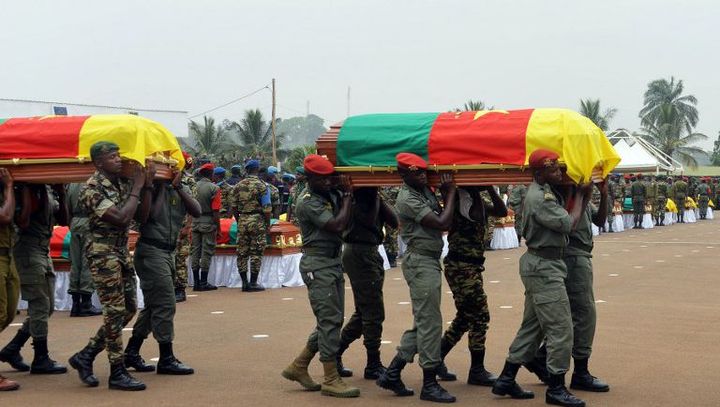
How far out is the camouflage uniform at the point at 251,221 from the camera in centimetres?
1326

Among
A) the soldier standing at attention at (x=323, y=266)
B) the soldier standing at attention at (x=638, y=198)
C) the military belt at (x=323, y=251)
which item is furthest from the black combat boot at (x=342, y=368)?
the soldier standing at attention at (x=638, y=198)

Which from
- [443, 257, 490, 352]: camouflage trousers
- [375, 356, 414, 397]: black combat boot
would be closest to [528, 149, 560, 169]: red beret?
[443, 257, 490, 352]: camouflage trousers

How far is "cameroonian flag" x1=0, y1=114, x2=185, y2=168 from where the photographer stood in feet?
23.3

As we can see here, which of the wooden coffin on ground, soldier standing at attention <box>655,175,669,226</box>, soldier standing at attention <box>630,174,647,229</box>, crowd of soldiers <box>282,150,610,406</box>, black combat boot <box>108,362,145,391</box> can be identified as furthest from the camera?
soldier standing at attention <box>655,175,669,226</box>

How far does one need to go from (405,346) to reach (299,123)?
174 m

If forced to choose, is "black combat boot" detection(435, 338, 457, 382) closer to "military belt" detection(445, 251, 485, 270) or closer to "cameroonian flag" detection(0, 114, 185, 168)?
"military belt" detection(445, 251, 485, 270)

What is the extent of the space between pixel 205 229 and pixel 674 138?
53821 millimetres

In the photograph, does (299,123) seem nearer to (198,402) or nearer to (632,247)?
(632,247)

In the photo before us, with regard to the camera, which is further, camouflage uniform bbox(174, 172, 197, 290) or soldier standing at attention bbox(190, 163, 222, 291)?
soldier standing at attention bbox(190, 163, 222, 291)

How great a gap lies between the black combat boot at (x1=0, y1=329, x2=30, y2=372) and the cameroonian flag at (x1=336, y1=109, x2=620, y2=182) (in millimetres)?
2998

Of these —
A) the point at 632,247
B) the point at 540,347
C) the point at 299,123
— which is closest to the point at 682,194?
the point at 632,247

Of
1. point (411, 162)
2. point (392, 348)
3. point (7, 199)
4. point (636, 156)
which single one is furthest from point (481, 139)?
point (636, 156)

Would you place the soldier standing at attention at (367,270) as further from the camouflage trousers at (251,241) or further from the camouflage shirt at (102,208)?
the camouflage trousers at (251,241)

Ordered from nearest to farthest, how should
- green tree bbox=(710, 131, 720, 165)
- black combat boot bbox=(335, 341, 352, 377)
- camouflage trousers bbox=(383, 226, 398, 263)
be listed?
black combat boot bbox=(335, 341, 352, 377)
camouflage trousers bbox=(383, 226, 398, 263)
green tree bbox=(710, 131, 720, 165)
